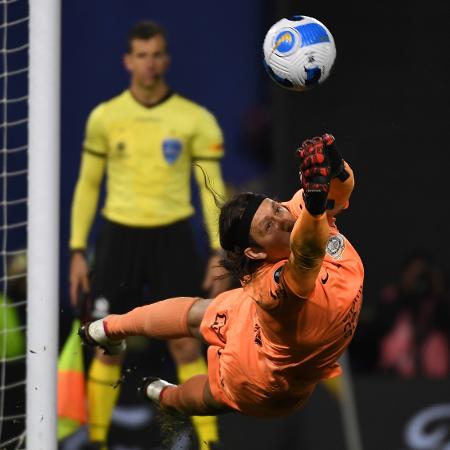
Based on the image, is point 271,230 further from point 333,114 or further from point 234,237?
point 333,114

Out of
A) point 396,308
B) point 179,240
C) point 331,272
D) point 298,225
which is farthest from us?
point 396,308

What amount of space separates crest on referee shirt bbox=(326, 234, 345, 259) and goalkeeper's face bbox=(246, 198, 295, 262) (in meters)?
0.24

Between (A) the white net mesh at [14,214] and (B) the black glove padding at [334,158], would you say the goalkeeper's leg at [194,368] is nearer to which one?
(A) the white net mesh at [14,214]

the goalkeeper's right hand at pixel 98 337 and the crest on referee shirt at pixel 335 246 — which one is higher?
the crest on referee shirt at pixel 335 246

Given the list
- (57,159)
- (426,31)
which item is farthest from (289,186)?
(57,159)

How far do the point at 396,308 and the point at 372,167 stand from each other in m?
0.90

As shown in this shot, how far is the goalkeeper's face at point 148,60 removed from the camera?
7.92 m

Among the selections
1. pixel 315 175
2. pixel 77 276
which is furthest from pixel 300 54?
pixel 77 276

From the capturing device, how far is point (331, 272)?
5566 mm

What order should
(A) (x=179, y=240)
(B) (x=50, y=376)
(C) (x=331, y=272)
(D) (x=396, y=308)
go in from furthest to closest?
(D) (x=396, y=308) < (A) (x=179, y=240) < (B) (x=50, y=376) < (C) (x=331, y=272)

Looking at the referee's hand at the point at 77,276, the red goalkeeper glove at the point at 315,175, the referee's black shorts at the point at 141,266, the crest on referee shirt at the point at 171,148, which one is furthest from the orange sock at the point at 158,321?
the crest on referee shirt at the point at 171,148

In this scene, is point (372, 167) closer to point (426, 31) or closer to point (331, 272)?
point (426, 31)

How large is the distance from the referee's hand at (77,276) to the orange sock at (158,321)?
1.64 m

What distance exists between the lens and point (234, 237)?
5.51 m
